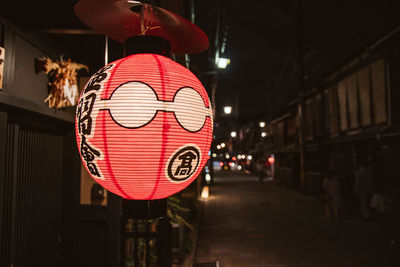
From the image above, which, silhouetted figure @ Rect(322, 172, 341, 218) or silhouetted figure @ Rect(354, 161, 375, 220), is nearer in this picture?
silhouetted figure @ Rect(354, 161, 375, 220)

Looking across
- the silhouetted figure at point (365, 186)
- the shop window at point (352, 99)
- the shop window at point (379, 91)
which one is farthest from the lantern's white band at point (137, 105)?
the shop window at point (352, 99)

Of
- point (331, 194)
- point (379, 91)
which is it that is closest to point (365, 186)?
point (331, 194)

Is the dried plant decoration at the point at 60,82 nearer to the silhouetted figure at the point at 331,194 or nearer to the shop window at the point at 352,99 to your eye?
the silhouetted figure at the point at 331,194

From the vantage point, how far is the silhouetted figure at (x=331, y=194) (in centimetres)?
1309

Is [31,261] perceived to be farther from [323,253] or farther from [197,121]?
[323,253]

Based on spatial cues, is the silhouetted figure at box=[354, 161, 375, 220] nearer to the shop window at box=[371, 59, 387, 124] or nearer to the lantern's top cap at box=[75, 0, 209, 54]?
the shop window at box=[371, 59, 387, 124]

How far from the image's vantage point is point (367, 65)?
1387 cm

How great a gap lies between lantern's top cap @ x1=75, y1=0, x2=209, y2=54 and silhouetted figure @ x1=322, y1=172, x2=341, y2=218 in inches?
476

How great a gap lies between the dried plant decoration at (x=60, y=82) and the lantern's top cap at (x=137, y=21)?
1.98 metres

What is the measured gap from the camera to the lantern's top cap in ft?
8.25

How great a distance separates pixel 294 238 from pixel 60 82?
9697 millimetres

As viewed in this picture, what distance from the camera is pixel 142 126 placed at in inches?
79.3

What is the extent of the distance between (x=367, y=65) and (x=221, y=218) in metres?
10.9

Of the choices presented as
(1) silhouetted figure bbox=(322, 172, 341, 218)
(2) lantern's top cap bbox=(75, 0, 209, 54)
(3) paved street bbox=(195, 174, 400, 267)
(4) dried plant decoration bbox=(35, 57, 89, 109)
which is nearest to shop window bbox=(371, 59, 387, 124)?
(1) silhouetted figure bbox=(322, 172, 341, 218)
